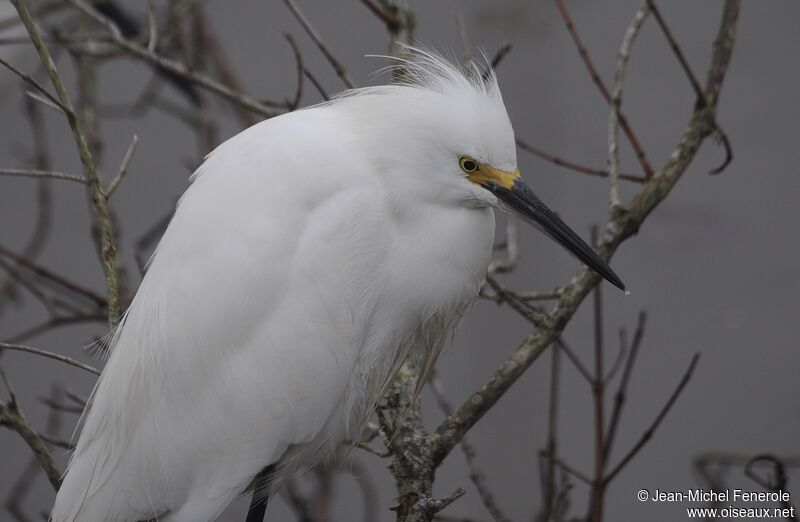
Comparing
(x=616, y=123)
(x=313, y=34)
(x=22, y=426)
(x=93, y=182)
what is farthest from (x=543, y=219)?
(x=22, y=426)

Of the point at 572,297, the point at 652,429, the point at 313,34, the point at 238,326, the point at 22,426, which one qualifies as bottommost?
the point at 22,426

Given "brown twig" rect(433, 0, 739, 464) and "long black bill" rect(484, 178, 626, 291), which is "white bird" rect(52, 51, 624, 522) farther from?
"brown twig" rect(433, 0, 739, 464)

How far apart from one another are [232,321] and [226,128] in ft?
7.18

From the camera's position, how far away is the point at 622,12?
315 cm

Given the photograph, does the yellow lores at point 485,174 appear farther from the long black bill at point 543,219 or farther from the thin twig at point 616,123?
the thin twig at point 616,123

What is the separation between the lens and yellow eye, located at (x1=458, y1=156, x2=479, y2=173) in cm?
151

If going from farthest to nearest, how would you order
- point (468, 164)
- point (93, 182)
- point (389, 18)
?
point (389, 18), point (468, 164), point (93, 182)

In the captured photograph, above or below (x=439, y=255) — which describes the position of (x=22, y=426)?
below

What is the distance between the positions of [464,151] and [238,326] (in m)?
0.49

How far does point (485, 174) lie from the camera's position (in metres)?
1.51

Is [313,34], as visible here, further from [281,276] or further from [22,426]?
[22,426]

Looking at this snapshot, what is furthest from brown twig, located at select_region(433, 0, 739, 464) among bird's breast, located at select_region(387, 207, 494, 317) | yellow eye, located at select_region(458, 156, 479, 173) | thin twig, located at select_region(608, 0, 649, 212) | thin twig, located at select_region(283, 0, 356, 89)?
thin twig, located at select_region(283, 0, 356, 89)

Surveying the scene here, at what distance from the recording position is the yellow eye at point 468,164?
1515 mm

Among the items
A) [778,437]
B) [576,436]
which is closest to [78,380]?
[576,436]
